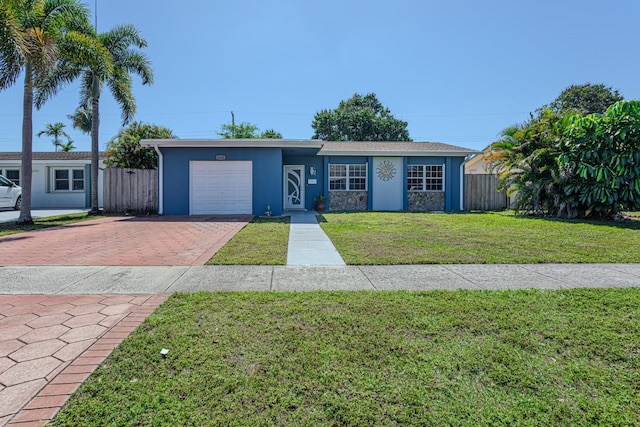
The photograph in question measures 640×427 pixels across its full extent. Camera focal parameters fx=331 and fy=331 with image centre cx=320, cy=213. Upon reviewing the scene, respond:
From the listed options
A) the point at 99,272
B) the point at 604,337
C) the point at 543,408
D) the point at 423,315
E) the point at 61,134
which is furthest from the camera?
the point at 61,134

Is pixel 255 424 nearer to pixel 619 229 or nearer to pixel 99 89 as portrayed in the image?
pixel 619 229

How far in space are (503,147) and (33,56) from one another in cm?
1697

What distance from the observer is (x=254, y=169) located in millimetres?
13203

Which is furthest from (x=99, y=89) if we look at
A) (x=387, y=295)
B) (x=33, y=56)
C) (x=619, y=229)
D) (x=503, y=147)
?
(x=619, y=229)

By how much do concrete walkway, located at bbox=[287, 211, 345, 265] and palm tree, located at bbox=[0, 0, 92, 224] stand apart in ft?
29.7

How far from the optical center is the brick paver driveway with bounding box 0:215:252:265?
533cm

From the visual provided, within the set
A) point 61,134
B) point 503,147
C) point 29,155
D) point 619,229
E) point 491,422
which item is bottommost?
point 491,422

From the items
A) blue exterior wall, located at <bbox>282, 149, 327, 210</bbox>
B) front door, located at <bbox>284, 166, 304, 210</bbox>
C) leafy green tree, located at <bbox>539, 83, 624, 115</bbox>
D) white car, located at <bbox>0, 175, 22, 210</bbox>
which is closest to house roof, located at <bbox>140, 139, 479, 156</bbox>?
blue exterior wall, located at <bbox>282, 149, 327, 210</bbox>

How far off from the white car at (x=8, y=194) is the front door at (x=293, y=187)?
1248 centimetres

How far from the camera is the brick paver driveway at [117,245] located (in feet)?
17.5

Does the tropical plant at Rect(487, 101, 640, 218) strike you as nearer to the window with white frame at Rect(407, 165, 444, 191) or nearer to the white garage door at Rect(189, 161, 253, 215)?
the window with white frame at Rect(407, 165, 444, 191)

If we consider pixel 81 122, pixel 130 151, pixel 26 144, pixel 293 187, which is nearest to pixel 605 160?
pixel 293 187

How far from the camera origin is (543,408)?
5.86 ft

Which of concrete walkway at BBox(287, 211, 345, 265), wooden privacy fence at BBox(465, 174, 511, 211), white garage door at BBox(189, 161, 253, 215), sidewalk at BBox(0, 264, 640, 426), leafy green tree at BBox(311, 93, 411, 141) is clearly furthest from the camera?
leafy green tree at BBox(311, 93, 411, 141)
